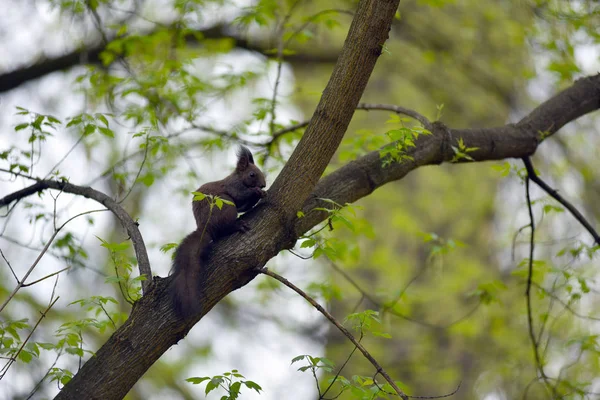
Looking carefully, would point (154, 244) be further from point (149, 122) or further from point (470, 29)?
point (470, 29)

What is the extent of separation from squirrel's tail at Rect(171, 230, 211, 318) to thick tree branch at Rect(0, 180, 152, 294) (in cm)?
15

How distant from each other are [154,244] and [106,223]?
291cm

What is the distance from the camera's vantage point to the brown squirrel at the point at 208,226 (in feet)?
9.12

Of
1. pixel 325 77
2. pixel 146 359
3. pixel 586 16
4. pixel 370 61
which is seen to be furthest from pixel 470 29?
pixel 146 359

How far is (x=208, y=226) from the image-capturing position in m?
3.54

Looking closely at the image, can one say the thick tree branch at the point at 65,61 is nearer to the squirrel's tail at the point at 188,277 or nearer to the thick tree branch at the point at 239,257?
the thick tree branch at the point at 239,257

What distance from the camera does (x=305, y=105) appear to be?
9750 millimetres

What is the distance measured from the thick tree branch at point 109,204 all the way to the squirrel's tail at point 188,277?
0.50ft

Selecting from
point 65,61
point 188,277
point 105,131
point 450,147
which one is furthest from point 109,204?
point 65,61

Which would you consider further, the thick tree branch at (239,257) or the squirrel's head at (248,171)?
the squirrel's head at (248,171)

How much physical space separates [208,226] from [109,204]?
1.94 ft

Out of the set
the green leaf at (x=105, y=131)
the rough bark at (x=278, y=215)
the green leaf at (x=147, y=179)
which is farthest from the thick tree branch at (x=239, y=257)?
the green leaf at (x=147, y=179)

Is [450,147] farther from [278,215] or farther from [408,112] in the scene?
[278,215]

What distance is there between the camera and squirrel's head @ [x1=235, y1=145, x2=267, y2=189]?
446cm
